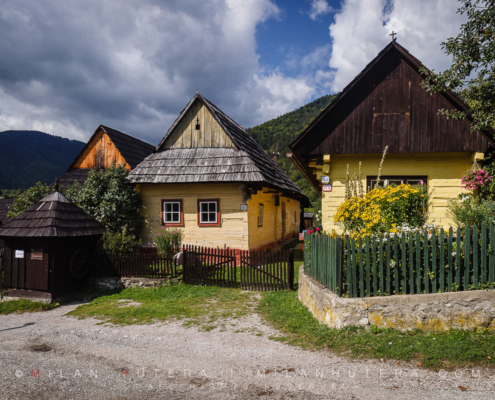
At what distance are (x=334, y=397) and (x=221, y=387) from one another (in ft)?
4.62

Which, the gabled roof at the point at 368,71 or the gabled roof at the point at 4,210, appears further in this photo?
the gabled roof at the point at 4,210

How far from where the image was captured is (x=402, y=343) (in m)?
4.82

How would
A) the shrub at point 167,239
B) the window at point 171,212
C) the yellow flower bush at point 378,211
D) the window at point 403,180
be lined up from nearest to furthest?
the yellow flower bush at point 378,211, the window at point 403,180, the shrub at point 167,239, the window at point 171,212

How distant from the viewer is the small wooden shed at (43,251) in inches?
344

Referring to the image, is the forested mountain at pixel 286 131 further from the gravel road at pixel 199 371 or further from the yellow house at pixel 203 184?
the gravel road at pixel 199 371

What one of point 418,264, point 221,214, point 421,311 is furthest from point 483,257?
point 221,214

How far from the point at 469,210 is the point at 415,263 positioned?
331 centimetres

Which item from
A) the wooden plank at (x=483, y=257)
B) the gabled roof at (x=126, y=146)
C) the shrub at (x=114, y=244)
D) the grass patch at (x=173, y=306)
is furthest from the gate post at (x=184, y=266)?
the gabled roof at (x=126, y=146)

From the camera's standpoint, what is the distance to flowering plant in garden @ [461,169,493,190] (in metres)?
8.23

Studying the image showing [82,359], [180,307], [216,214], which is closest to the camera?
[82,359]

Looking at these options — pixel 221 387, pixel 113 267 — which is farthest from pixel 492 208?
pixel 113 267

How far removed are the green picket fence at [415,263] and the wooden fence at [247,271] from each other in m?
2.93

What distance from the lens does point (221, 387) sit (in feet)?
13.6

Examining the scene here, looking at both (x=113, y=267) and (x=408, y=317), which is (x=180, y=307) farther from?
(x=408, y=317)
